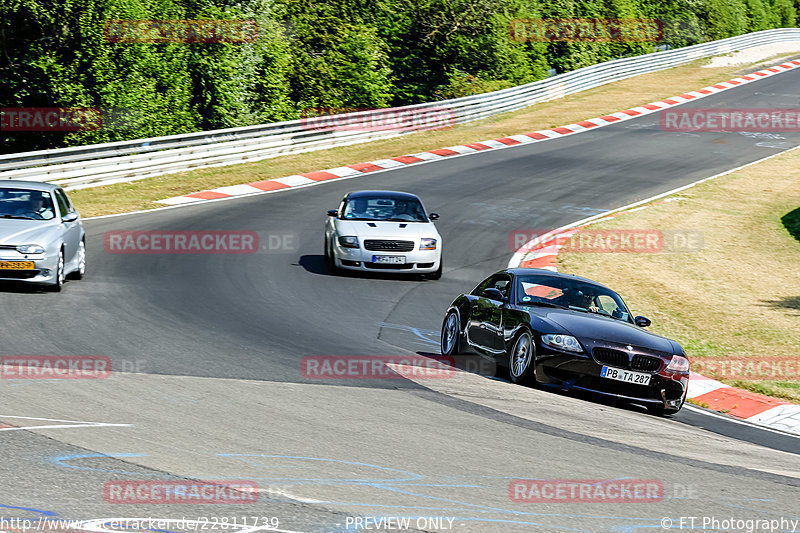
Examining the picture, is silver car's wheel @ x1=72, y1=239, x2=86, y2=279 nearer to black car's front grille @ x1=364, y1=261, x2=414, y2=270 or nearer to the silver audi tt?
the silver audi tt

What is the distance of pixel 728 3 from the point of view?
70188 mm

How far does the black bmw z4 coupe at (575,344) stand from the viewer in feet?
34.6

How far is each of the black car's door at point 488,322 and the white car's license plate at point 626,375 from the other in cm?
142

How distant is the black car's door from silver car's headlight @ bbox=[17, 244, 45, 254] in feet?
20.7

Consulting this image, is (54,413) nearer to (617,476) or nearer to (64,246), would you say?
(617,476)

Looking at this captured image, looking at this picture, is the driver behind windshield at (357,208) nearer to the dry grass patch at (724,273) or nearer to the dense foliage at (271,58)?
the dry grass patch at (724,273)

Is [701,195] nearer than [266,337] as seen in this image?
No

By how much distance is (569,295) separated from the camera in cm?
1212

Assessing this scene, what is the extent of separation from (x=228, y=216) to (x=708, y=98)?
29.2m

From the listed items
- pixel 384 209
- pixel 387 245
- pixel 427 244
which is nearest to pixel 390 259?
pixel 387 245

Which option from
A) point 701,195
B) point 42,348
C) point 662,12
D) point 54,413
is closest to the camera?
point 54,413

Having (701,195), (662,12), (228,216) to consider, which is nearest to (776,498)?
(228,216)

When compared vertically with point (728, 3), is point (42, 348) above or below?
below

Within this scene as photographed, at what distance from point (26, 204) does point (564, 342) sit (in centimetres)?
904
